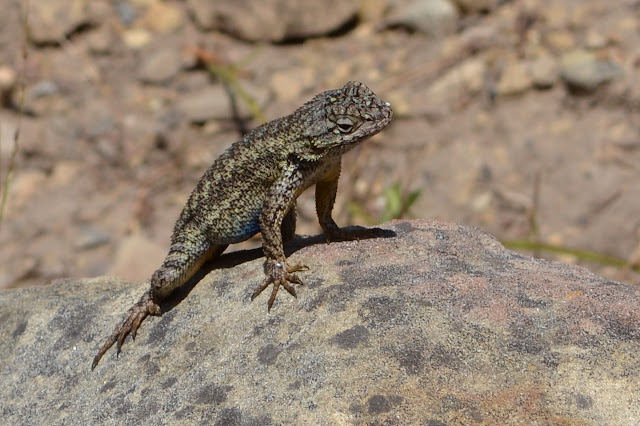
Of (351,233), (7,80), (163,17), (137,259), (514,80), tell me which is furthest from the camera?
(163,17)

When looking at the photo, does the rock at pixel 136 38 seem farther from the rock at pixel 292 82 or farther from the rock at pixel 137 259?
the rock at pixel 137 259

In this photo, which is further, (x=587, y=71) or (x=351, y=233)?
(x=587, y=71)

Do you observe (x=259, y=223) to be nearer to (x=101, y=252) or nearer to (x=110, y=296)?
(x=110, y=296)

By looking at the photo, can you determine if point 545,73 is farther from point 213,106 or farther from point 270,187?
point 270,187

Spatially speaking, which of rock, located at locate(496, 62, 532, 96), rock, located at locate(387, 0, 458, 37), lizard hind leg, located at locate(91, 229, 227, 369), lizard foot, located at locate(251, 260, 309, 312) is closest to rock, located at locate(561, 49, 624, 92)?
rock, located at locate(496, 62, 532, 96)

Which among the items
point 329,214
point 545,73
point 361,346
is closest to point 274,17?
point 545,73

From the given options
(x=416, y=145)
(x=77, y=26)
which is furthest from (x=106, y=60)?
(x=416, y=145)

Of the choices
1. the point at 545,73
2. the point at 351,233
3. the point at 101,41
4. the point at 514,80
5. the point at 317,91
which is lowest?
the point at 317,91

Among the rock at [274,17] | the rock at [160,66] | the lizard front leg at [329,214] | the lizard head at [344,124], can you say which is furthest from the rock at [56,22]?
the lizard head at [344,124]
